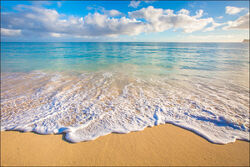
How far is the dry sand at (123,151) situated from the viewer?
9.29 ft

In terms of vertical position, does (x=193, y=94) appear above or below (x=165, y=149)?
above

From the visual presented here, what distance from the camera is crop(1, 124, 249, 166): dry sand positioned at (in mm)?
2832

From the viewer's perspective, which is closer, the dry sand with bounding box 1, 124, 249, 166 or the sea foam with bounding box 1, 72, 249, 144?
the dry sand with bounding box 1, 124, 249, 166

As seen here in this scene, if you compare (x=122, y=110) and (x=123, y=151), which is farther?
(x=122, y=110)

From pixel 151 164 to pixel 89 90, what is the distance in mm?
5330

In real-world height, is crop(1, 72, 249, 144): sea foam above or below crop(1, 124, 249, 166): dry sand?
above

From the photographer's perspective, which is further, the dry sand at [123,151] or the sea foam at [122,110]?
the sea foam at [122,110]

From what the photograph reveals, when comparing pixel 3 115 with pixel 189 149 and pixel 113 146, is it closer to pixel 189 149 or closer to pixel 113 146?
pixel 113 146

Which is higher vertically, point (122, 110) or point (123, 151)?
point (122, 110)

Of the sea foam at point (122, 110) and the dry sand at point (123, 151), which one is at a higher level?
the sea foam at point (122, 110)

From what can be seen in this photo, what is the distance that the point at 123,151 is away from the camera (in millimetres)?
3076

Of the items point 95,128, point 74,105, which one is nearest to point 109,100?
point 74,105

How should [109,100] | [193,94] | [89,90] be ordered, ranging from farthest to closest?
1. [89,90]
2. [193,94]
3. [109,100]

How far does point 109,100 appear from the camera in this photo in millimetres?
5703
